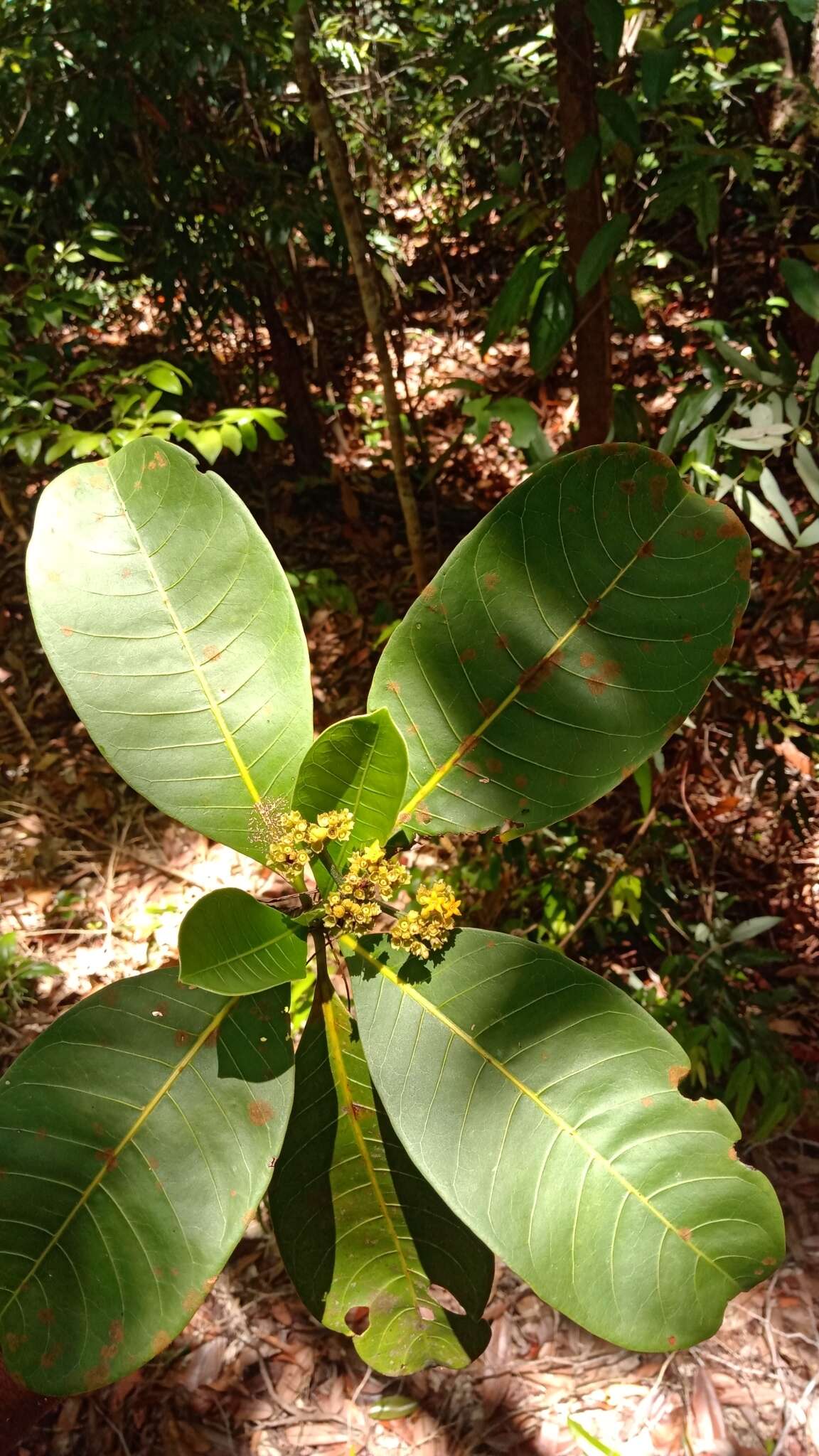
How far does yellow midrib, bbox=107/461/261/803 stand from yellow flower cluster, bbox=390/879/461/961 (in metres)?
0.19

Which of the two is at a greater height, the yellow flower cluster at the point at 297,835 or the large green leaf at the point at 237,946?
the yellow flower cluster at the point at 297,835

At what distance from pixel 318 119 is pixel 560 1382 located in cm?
233

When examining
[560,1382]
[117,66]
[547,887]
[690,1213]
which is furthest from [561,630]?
[117,66]

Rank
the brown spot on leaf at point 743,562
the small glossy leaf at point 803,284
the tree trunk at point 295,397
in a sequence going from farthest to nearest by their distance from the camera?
the tree trunk at point 295,397 → the small glossy leaf at point 803,284 → the brown spot on leaf at point 743,562

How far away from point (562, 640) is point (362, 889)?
0.30 m

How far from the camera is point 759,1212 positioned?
0.72 m

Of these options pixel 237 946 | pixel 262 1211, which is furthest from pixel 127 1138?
pixel 262 1211

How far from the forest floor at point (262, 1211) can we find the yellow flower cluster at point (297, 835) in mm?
956

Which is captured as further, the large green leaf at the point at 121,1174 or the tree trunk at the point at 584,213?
the tree trunk at the point at 584,213

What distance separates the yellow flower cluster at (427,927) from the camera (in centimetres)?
82

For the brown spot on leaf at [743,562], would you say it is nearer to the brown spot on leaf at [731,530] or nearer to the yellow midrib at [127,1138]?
the brown spot on leaf at [731,530]

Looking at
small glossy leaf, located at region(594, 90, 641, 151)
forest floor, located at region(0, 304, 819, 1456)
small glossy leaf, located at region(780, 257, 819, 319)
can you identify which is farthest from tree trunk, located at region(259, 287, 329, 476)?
small glossy leaf, located at region(780, 257, 819, 319)

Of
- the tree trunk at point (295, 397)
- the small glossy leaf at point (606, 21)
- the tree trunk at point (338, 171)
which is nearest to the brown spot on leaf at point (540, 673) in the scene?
the small glossy leaf at point (606, 21)

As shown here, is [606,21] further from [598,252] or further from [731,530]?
[731,530]
